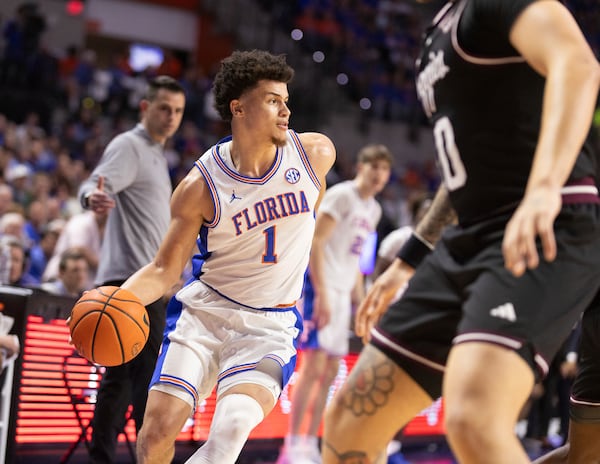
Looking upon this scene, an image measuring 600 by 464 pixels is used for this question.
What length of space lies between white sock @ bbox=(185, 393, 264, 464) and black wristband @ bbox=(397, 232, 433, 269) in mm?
1051

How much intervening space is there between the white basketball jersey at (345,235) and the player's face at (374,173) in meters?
0.12

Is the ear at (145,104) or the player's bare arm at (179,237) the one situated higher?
the ear at (145,104)

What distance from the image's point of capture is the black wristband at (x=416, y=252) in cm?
307

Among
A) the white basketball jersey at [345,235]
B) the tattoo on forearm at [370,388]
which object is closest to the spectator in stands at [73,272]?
the white basketball jersey at [345,235]

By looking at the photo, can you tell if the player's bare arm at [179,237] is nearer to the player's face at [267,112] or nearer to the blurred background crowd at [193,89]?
→ the player's face at [267,112]

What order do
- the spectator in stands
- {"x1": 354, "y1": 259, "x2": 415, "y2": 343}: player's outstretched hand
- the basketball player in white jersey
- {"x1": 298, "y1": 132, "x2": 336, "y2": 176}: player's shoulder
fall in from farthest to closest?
the spectator in stands
{"x1": 298, "y1": 132, "x2": 336, "y2": 176}: player's shoulder
the basketball player in white jersey
{"x1": 354, "y1": 259, "x2": 415, "y2": 343}: player's outstretched hand

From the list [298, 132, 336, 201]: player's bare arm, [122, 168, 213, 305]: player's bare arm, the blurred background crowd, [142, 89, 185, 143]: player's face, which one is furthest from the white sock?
the blurred background crowd

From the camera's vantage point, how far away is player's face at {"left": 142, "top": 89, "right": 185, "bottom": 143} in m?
5.53

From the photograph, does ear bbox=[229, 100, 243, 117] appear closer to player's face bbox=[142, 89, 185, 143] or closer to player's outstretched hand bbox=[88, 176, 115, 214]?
player's outstretched hand bbox=[88, 176, 115, 214]

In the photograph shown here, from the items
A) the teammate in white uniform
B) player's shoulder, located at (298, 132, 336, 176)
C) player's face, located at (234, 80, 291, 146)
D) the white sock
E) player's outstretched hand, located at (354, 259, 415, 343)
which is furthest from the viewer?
the teammate in white uniform

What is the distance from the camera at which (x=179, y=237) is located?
400cm

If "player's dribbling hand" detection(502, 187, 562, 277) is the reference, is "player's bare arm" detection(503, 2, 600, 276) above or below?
above

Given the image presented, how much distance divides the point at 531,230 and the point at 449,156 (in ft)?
2.03

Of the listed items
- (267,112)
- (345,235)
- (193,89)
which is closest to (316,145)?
(267,112)
